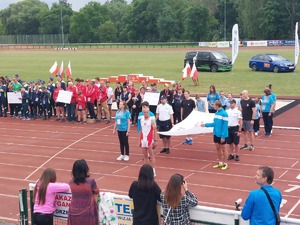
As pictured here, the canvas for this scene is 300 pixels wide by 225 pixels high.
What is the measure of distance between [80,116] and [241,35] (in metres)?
79.6

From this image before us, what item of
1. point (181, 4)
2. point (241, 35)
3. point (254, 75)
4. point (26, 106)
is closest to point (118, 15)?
point (181, 4)

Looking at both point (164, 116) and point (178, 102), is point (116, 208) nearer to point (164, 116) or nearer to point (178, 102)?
point (164, 116)

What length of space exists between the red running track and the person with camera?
4394 mm

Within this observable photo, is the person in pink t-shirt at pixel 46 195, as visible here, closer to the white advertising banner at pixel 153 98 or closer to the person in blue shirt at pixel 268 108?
the person in blue shirt at pixel 268 108

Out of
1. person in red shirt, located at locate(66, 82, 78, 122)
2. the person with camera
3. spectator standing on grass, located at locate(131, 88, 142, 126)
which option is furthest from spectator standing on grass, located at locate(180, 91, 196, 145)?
the person with camera

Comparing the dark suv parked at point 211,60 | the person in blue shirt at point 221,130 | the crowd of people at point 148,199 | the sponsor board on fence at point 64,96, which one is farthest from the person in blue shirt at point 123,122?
the dark suv parked at point 211,60

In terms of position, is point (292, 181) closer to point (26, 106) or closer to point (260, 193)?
point (260, 193)

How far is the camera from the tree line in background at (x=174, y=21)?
Answer: 89688 mm

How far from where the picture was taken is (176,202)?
6684 millimetres

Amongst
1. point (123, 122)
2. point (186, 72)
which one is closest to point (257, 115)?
point (123, 122)

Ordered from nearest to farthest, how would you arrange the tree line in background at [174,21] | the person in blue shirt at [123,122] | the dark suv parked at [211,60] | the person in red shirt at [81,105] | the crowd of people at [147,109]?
the crowd of people at [147,109] < the person in blue shirt at [123,122] < the person in red shirt at [81,105] < the dark suv parked at [211,60] < the tree line in background at [174,21]

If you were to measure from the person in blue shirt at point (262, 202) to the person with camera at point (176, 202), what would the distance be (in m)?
0.82

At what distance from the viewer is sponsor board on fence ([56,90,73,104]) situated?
21500 millimetres

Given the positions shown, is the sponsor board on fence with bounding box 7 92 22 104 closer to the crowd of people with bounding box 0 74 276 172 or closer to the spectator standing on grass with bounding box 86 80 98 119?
the crowd of people with bounding box 0 74 276 172
